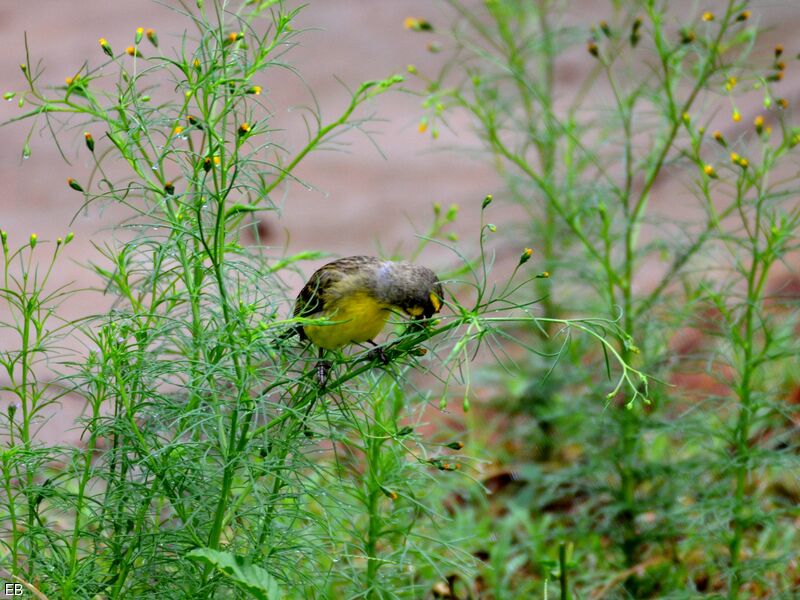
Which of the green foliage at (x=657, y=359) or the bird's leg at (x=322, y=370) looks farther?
the green foliage at (x=657, y=359)

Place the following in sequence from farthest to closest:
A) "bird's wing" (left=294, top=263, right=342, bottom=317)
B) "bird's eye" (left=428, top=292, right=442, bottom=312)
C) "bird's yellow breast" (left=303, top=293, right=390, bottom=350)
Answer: "bird's wing" (left=294, top=263, right=342, bottom=317) < "bird's yellow breast" (left=303, top=293, right=390, bottom=350) < "bird's eye" (left=428, top=292, right=442, bottom=312)

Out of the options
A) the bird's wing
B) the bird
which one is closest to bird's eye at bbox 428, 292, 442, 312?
the bird

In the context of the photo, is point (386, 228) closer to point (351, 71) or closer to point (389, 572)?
point (351, 71)

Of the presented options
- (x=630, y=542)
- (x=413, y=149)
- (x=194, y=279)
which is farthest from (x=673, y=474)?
(x=413, y=149)

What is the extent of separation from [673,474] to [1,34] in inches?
239

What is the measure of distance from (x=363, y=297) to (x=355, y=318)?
0.39ft

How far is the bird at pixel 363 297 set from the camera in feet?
8.18

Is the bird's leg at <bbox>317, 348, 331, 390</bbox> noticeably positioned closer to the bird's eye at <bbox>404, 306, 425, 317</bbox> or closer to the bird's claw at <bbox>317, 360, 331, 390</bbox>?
the bird's claw at <bbox>317, 360, 331, 390</bbox>

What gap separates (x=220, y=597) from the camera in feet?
8.15

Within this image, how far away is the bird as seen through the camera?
2.49m

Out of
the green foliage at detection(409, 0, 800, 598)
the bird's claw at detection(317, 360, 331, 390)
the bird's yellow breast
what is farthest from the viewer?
the green foliage at detection(409, 0, 800, 598)

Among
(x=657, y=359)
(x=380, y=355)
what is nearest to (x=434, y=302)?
(x=380, y=355)

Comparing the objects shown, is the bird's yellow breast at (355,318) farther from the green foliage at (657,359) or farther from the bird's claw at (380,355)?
the green foliage at (657,359)

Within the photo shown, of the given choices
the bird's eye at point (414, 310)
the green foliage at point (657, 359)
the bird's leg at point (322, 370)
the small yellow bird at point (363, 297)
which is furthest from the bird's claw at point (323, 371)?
the green foliage at point (657, 359)
